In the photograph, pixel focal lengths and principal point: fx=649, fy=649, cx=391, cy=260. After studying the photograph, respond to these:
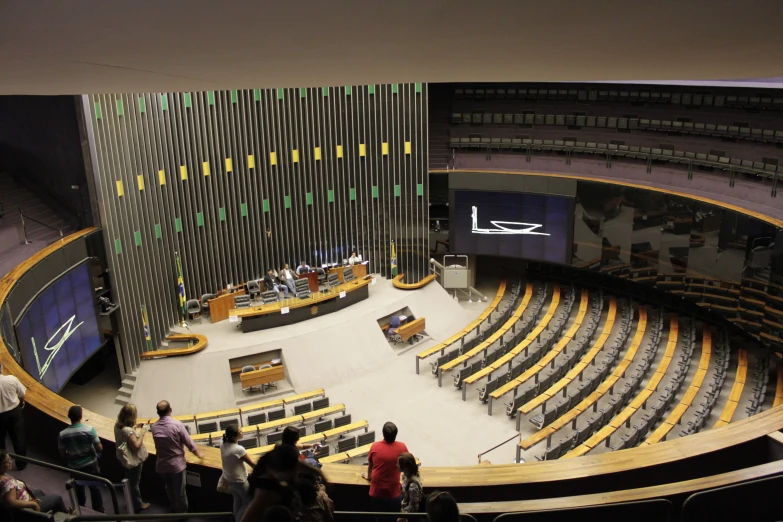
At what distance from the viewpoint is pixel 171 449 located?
14.6 feet

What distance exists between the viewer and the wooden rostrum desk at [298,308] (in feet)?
42.0

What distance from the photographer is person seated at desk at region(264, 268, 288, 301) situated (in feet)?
45.0

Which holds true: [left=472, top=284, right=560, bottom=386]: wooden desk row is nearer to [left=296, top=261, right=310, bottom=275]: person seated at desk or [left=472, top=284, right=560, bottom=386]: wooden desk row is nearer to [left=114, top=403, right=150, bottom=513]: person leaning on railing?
[left=296, top=261, right=310, bottom=275]: person seated at desk

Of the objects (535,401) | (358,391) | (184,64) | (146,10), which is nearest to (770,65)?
(184,64)

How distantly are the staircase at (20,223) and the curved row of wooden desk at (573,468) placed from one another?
5.10 metres

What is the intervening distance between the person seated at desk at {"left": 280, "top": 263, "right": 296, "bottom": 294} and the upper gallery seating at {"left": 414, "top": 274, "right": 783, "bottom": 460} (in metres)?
3.52

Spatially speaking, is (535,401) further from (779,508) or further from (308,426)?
(779,508)

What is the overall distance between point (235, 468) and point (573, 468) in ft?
8.04

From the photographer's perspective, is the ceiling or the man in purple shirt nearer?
the ceiling

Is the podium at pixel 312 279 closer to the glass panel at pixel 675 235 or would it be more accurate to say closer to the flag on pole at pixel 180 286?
the flag on pole at pixel 180 286

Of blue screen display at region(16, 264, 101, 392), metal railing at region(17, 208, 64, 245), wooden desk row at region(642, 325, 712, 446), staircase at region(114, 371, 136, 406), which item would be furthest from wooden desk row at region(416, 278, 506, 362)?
metal railing at region(17, 208, 64, 245)

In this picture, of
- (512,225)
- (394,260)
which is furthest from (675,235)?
(394,260)

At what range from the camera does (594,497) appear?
402 cm

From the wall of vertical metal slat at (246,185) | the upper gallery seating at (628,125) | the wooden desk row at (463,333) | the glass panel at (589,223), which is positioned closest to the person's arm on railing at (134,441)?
the wall of vertical metal slat at (246,185)
